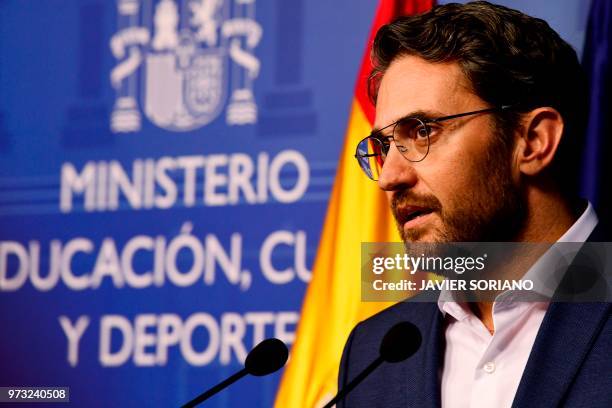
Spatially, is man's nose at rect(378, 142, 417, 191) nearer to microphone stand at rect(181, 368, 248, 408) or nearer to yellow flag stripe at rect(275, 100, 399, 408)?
microphone stand at rect(181, 368, 248, 408)

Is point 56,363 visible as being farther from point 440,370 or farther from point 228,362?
point 440,370

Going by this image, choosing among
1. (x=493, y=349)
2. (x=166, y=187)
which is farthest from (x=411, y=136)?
(x=166, y=187)

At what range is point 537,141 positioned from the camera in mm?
2273

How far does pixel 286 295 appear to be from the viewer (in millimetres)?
3041

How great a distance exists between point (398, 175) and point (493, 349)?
18.7 inches

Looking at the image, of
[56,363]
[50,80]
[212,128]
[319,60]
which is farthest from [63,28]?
[56,363]

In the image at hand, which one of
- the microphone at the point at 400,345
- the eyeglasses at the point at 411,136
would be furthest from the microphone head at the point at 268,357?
the eyeglasses at the point at 411,136

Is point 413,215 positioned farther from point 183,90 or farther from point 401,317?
point 183,90

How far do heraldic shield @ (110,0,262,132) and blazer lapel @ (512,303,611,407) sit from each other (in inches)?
58.3

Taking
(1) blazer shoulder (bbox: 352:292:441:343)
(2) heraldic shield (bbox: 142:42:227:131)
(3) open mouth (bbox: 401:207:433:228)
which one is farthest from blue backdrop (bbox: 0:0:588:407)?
(3) open mouth (bbox: 401:207:433:228)

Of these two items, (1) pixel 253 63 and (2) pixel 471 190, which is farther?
(1) pixel 253 63

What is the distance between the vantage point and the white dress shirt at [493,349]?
6.77 feet

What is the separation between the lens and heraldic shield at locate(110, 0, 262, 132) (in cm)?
323

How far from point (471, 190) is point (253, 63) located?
122 cm
